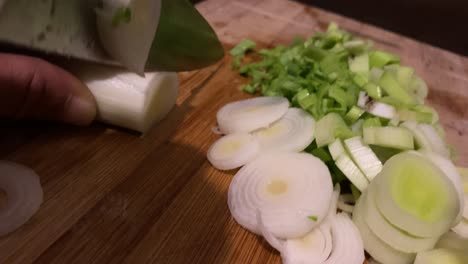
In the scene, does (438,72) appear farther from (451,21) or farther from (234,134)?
(234,134)

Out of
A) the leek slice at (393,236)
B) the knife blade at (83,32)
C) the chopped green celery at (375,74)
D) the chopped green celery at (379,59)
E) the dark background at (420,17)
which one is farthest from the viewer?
the dark background at (420,17)

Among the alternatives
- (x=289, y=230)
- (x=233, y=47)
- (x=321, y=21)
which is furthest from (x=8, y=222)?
(x=321, y=21)

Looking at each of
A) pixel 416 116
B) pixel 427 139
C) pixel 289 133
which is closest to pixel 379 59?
pixel 416 116

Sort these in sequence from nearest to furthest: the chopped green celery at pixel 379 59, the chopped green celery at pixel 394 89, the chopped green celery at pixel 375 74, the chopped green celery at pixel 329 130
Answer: the chopped green celery at pixel 329 130, the chopped green celery at pixel 394 89, the chopped green celery at pixel 375 74, the chopped green celery at pixel 379 59

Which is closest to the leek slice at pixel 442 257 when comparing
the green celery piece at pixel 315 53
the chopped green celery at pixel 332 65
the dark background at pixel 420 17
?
the chopped green celery at pixel 332 65

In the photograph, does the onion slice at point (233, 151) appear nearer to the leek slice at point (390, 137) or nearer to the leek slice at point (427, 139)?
the leek slice at point (390, 137)

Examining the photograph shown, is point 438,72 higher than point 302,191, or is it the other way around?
point 302,191

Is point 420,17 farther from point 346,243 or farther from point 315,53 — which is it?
point 346,243
